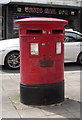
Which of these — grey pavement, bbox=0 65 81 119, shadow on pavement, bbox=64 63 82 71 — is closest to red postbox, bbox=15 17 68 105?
grey pavement, bbox=0 65 81 119

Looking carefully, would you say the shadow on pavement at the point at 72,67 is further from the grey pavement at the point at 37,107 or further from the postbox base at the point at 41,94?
the postbox base at the point at 41,94

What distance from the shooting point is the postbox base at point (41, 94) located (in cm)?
509

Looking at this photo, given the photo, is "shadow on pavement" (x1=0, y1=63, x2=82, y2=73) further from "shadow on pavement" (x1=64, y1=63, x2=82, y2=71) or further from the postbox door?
the postbox door

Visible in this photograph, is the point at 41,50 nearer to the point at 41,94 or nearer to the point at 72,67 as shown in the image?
the point at 41,94

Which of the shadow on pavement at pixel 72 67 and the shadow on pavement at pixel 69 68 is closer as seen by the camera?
the shadow on pavement at pixel 69 68

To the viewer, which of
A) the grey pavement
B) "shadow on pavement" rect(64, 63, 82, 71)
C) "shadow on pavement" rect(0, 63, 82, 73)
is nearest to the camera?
the grey pavement

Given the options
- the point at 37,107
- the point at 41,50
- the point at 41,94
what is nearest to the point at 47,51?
the point at 41,50

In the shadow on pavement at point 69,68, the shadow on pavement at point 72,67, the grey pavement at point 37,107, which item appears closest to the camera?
the grey pavement at point 37,107

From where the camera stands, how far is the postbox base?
16.7ft

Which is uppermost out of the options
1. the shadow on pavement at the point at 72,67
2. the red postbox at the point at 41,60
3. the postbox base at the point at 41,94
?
the red postbox at the point at 41,60

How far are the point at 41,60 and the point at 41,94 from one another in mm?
681

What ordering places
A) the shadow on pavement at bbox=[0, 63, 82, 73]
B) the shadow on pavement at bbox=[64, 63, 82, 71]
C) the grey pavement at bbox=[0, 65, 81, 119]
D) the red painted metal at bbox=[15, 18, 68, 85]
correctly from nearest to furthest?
1. the grey pavement at bbox=[0, 65, 81, 119]
2. the red painted metal at bbox=[15, 18, 68, 85]
3. the shadow on pavement at bbox=[0, 63, 82, 73]
4. the shadow on pavement at bbox=[64, 63, 82, 71]

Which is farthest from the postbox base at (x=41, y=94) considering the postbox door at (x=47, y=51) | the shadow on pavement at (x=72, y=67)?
the shadow on pavement at (x=72, y=67)

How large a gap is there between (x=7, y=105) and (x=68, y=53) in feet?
17.4
